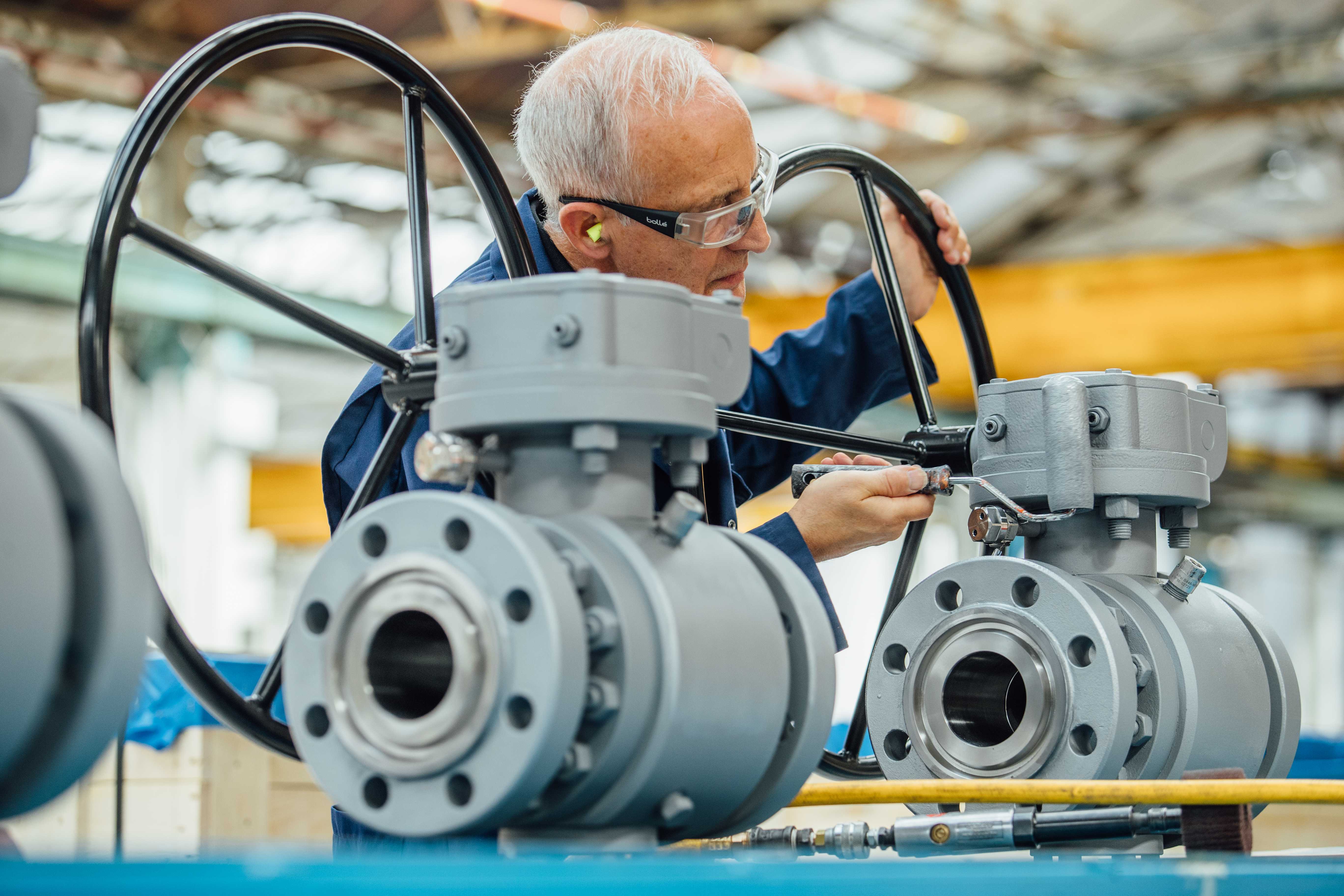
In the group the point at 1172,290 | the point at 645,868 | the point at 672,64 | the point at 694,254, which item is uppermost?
the point at 1172,290

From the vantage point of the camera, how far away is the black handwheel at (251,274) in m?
0.93

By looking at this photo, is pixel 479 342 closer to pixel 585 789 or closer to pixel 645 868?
pixel 585 789

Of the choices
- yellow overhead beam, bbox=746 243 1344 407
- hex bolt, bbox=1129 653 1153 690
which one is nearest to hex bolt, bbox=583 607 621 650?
hex bolt, bbox=1129 653 1153 690

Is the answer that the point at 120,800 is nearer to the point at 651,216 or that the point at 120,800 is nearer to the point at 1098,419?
the point at 651,216

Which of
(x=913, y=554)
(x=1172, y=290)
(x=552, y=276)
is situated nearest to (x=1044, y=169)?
(x=1172, y=290)

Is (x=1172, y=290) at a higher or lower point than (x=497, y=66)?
lower

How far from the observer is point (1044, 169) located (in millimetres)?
9508

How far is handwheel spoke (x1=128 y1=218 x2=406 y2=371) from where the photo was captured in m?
0.99

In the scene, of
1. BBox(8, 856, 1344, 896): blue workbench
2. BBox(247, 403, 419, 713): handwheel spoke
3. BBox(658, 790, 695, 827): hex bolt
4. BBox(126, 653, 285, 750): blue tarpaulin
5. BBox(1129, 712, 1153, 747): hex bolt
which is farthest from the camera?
BBox(126, 653, 285, 750): blue tarpaulin

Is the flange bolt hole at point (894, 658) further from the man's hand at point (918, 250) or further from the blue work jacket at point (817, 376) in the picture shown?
the man's hand at point (918, 250)

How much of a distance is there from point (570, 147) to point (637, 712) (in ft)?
2.69

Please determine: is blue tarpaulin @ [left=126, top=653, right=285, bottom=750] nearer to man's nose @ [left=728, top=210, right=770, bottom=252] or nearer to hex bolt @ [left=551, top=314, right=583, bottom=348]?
man's nose @ [left=728, top=210, right=770, bottom=252]

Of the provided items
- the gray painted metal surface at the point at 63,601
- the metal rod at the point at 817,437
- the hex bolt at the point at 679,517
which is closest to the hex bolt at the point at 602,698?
the hex bolt at the point at 679,517

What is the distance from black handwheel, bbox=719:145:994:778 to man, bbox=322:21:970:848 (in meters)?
0.06
